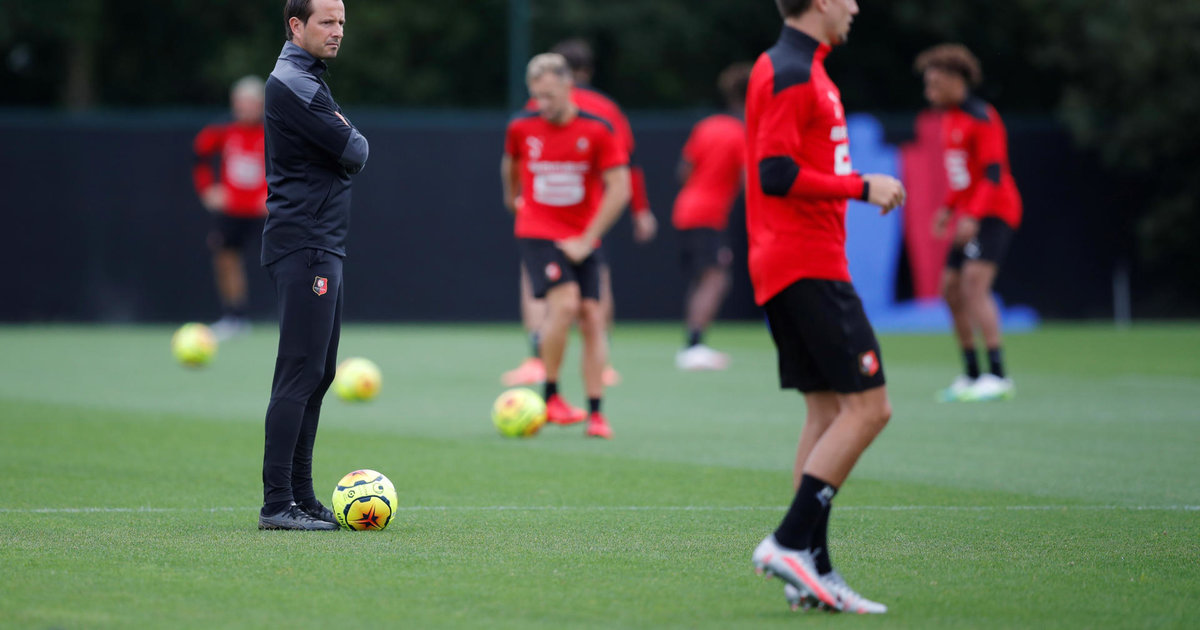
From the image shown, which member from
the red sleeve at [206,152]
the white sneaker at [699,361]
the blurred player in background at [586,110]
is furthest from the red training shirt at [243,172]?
the white sneaker at [699,361]

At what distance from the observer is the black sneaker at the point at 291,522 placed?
6344mm

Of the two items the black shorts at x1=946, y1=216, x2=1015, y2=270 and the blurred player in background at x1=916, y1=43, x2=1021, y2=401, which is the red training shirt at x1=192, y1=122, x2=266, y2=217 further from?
the black shorts at x1=946, y1=216, x2=1015, y2=270

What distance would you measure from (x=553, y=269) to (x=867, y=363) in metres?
5.25

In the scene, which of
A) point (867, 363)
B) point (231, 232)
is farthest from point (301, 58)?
point (231, 232)

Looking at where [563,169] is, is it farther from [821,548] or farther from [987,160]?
[821,548]

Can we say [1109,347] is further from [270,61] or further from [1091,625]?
[270,61]

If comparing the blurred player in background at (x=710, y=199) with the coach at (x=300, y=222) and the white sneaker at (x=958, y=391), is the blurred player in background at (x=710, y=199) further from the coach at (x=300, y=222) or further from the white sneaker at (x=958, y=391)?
the coach at (x=300, y=222)

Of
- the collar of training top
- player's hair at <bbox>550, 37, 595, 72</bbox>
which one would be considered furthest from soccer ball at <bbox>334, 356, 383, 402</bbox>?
the collar of training top

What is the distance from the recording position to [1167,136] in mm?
23188

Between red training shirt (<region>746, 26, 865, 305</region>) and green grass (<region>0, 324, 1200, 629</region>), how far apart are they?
43.1 inches

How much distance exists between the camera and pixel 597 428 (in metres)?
10.0

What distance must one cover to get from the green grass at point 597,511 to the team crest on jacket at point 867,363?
0.75m

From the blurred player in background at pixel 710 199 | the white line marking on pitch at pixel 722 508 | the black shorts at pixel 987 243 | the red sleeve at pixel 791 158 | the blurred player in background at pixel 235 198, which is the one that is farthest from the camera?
the blurred player in background at pixel 235 198

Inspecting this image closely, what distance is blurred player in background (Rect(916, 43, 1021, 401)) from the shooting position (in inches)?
476
